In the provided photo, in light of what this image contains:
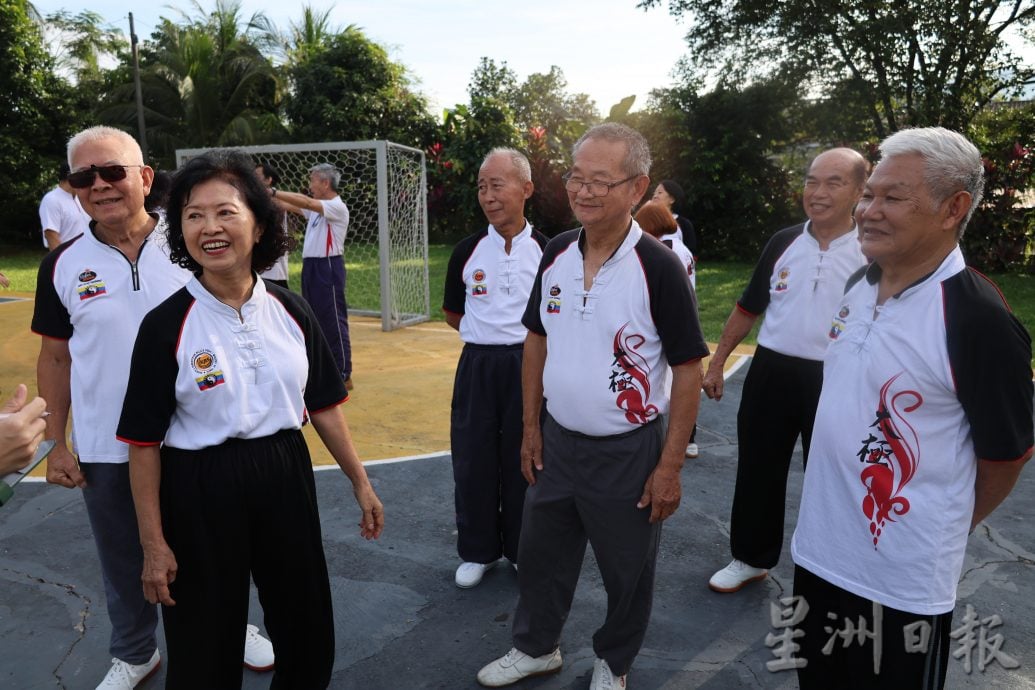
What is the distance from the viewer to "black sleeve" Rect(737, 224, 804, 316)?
3592mm

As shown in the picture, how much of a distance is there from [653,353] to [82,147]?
206 centimetres

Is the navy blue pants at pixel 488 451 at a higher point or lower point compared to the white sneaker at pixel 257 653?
higher

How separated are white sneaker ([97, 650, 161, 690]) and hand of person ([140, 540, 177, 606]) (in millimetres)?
953

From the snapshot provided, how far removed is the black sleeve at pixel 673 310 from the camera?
258cm

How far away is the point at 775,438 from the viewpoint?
3.53 meters

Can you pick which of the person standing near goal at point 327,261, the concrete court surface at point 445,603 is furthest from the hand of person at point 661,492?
the person standing near goal at point 327,261

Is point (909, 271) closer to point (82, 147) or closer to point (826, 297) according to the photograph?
point (826, 297)

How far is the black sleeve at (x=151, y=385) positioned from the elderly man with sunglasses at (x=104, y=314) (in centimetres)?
54

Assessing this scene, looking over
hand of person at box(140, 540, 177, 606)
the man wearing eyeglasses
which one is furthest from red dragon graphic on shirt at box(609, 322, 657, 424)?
hand of person at box(140, 540, 177, 606)

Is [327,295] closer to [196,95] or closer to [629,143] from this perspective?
[629,143]

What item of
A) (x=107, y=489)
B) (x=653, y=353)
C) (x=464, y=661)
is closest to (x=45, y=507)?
(x=107, y=489)

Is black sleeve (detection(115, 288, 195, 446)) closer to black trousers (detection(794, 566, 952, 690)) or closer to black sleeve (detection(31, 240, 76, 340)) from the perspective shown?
black sleeve (detection(31, 240, 76, 340))

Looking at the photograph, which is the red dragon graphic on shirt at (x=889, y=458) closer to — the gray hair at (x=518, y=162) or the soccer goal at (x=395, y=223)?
the gray hair at (x=518, y=162)

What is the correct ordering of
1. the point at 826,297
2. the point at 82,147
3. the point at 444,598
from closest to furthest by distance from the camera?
the point at 82,147
the point at 826,297
the point at 444,598
